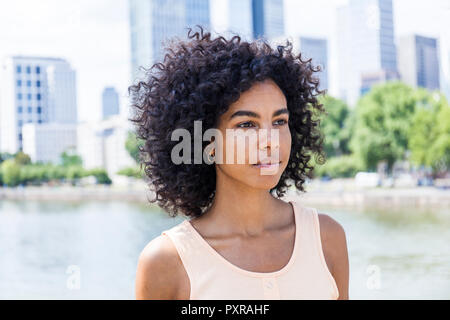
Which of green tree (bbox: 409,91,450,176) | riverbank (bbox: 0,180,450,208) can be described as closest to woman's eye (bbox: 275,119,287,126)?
riverbank (bbox: 0,180,450,208)

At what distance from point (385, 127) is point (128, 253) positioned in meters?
14.0

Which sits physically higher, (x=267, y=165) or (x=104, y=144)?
(x=104, y=144)

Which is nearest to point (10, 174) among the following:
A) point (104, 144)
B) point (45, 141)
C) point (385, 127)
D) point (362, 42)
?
point (45, 141)

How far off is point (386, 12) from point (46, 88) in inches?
1804

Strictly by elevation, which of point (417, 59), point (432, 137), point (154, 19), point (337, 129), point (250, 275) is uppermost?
point (154, 19)

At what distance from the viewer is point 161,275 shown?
1.34 metres

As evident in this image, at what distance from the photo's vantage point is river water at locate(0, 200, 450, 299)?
10586 millimetres

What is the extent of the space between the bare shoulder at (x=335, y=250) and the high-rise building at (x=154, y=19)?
5913cm

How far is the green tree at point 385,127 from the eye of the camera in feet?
79.9

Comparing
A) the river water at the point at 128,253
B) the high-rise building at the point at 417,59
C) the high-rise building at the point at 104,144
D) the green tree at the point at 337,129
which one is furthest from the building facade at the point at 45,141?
the high-rise building at the point at 417,59

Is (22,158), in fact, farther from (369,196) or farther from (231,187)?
(231,187)

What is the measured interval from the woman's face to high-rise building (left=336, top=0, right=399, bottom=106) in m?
73.7

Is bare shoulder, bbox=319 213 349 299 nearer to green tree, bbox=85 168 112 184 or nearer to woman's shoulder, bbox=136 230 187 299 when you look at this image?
woman's shoulder, bbox=136 230 187 299
